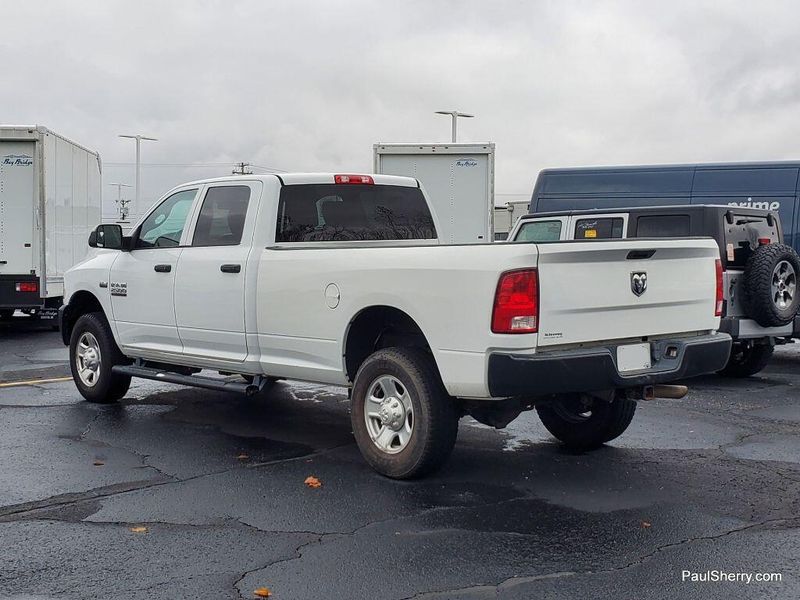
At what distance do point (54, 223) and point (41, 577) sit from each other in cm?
1280

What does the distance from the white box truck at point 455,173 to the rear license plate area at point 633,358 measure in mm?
11657

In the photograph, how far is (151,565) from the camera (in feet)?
14.4

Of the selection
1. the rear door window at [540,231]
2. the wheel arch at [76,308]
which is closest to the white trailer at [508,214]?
the rear door window at [540,231]

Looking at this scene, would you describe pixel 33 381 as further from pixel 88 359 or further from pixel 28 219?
pixel 28 219

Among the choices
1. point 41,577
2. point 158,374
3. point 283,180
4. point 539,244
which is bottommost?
point 41,577

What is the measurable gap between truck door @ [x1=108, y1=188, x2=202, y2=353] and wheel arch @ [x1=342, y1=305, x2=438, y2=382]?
202 centimetres

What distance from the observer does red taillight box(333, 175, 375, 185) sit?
7.41 metres

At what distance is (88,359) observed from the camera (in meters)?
8.79

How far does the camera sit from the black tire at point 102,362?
27.9 ft

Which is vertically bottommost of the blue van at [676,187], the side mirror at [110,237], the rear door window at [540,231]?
the side mirror at [110,237]

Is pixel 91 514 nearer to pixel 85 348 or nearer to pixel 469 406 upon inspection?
pixel 469 406

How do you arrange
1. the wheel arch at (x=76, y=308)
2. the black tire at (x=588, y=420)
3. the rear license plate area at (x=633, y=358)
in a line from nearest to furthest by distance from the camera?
the rear license plate area at (x=633, y=358) → the black tire at (x=588, y=420) → the wheel arch at (x=76, y=308)

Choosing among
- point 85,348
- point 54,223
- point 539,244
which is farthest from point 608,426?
point 54,223

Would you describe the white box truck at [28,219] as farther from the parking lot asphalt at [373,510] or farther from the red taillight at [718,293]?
the red taillight at [718,293]
